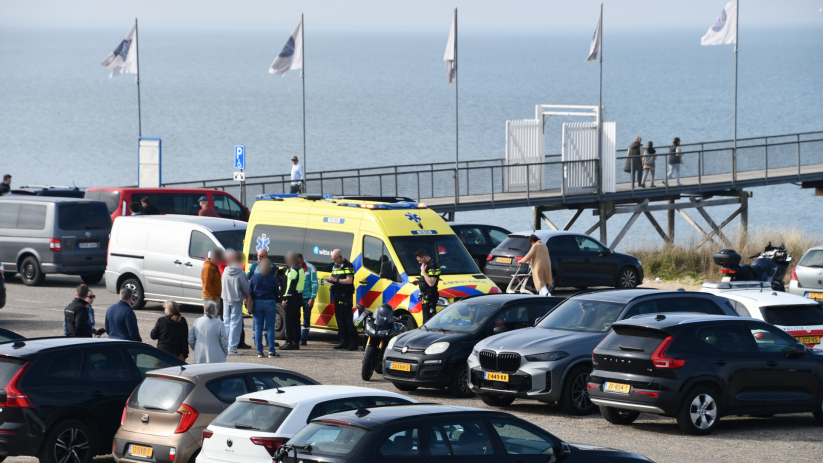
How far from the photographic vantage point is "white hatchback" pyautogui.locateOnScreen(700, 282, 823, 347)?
15141 millimetres

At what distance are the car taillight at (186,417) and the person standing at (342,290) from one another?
804 cm

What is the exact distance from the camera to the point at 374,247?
60.5 feet

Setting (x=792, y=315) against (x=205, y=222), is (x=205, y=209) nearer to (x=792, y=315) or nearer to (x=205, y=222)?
(x=205, y=222)

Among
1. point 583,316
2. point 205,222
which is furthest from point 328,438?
point 205,222

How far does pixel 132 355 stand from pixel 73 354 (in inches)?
28.1

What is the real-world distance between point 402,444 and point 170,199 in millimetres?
21788

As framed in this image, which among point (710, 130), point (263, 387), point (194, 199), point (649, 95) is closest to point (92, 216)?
point (194, 199)

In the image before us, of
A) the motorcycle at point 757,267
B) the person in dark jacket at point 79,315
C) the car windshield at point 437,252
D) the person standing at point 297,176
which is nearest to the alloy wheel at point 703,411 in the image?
the car windshield at point 437,252

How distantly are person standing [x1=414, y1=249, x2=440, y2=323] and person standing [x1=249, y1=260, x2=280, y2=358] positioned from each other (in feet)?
7.46

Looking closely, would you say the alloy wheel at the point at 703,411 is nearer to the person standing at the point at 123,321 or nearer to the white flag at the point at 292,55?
the person standing at the point at 123,321

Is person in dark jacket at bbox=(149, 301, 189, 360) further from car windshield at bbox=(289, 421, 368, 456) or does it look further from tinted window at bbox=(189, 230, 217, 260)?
tinted window at bbox=(189, 230, 217, 260)

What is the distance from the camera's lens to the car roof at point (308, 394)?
8883 millimetres

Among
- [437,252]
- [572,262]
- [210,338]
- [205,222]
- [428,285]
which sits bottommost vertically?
[210,338]

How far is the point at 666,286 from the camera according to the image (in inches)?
1110
